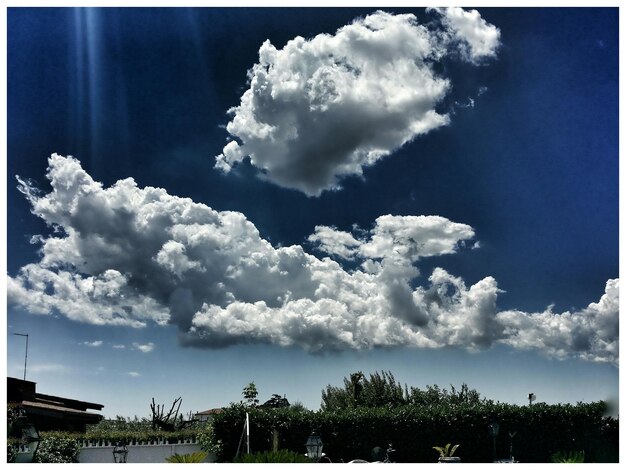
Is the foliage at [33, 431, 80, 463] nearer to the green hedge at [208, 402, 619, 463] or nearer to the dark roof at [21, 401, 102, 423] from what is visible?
the dark roof at [21, 401, 102, 423]

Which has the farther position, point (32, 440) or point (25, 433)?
point (25, 433)

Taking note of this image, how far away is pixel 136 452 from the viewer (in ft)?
72.9

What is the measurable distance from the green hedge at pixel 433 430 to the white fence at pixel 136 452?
1.75 m

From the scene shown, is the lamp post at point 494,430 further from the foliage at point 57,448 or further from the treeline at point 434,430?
the foliage at point 57,448

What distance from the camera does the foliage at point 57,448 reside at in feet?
67.7

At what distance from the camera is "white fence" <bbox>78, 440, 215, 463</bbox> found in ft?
71.2

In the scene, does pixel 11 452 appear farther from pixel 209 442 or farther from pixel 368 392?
pixel 368 392

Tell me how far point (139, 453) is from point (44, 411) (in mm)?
4410

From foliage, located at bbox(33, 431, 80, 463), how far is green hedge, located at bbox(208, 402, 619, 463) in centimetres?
498

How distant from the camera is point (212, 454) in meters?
23.5

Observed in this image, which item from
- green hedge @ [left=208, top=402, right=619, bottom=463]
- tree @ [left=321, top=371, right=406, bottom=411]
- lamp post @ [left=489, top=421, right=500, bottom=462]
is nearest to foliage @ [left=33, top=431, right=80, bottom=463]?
green hedge @ [left=208, top=402, right=619, bottom=463]

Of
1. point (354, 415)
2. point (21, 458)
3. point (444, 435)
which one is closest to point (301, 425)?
point (354, 415)

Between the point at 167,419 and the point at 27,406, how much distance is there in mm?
7929

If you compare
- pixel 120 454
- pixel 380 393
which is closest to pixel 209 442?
pixel 120 454
